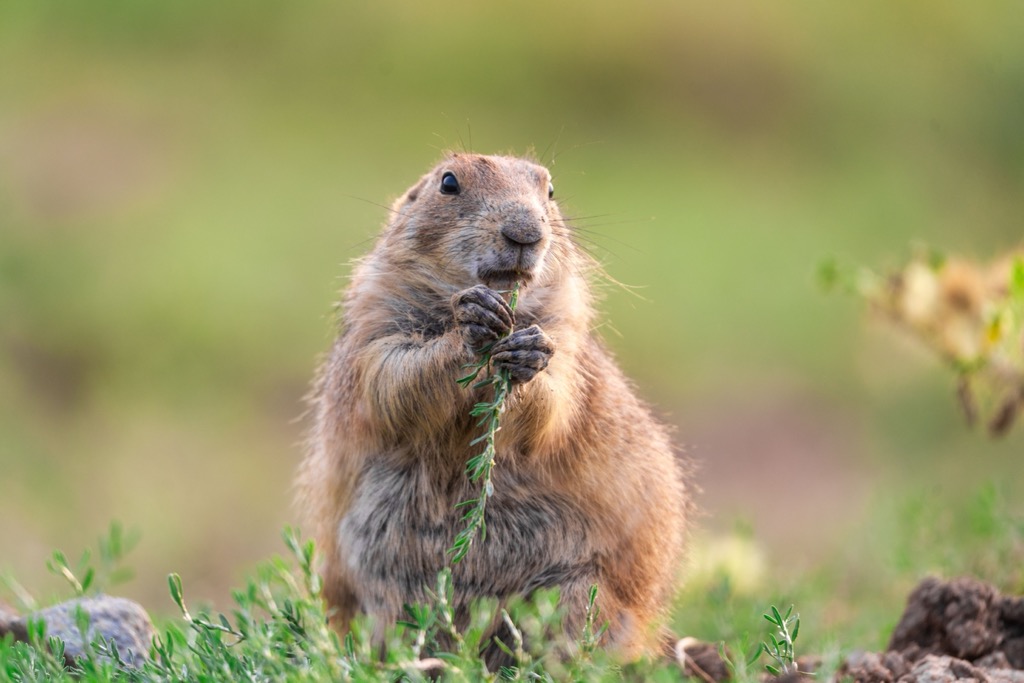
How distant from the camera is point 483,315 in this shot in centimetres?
461

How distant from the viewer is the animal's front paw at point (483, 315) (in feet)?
15.1

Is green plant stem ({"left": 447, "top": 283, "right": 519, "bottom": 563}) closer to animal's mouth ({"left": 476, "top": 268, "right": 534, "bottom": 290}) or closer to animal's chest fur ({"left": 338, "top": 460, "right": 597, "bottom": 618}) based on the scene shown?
animal's mouth ({"left": 476, "top": 268, "right": 534, "bottom": 290})

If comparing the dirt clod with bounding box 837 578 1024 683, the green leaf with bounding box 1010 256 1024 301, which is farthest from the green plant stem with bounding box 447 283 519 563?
the green leaf with bounding box 1010 256 1024 301

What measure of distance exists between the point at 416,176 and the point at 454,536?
11.8 metres

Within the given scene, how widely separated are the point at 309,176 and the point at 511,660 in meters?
11.4

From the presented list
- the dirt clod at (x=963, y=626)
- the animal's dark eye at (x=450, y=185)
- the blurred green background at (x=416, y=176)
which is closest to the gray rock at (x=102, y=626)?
the animal's dark eye at (x=450, y=185)

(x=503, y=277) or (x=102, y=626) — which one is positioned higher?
(x=503, y=277)

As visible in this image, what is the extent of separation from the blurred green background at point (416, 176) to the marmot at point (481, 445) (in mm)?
4784

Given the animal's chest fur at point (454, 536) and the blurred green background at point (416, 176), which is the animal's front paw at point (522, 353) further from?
the blurred green background at point (416, 176)

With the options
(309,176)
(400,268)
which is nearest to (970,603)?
(400,268)

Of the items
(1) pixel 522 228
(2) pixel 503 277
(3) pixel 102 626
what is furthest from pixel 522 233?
(3) pixel 102 626

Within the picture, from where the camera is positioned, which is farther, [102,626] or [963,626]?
[963,626]

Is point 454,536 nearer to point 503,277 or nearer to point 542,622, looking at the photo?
point 503,277

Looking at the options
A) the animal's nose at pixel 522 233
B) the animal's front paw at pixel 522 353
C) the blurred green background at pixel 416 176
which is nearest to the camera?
the animal's front paw at pixel 522 353
